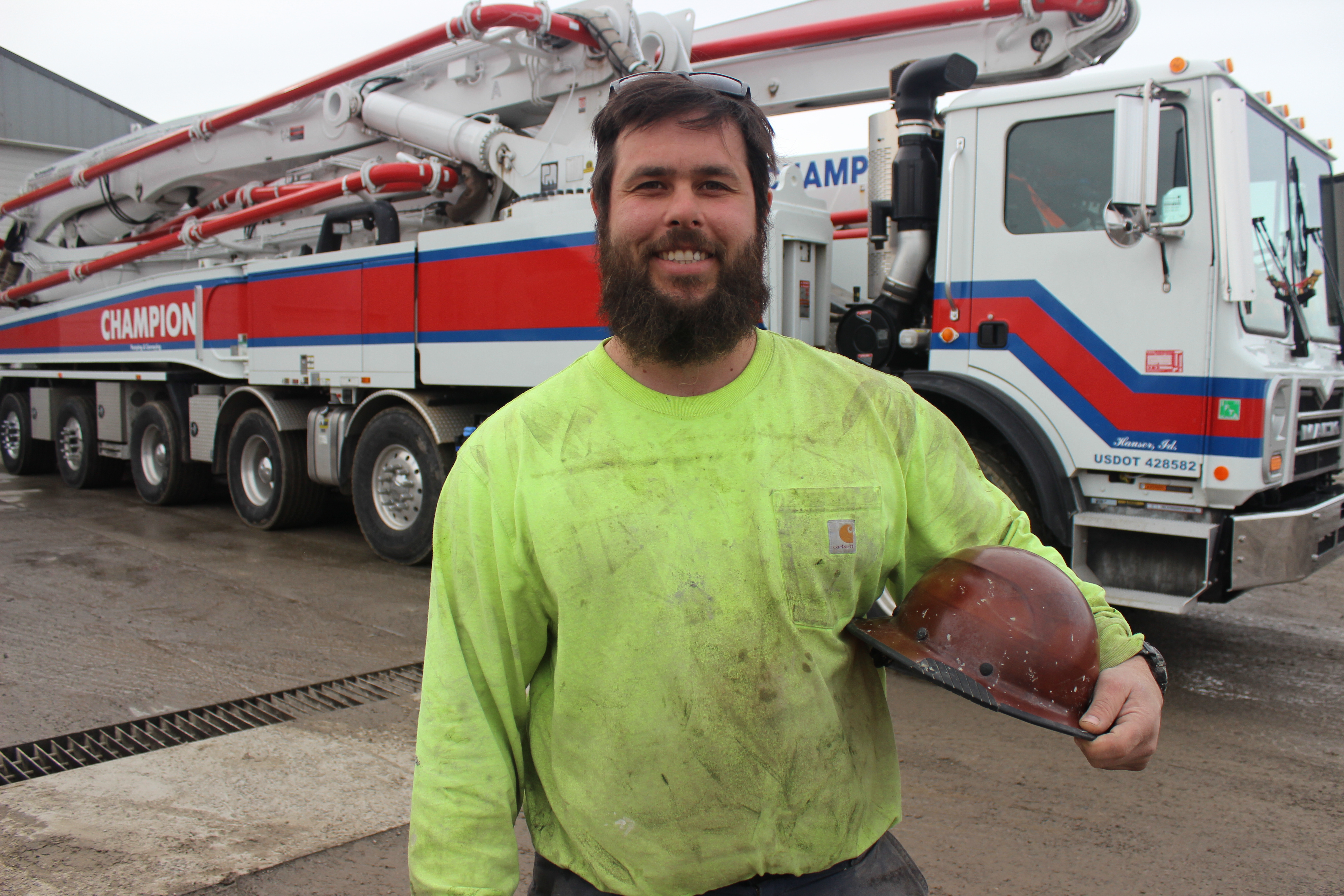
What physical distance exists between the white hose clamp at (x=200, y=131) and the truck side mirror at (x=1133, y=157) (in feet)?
28.8

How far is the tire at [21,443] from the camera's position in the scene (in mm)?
12625

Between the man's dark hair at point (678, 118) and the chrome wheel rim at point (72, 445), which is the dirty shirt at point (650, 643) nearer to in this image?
the man's dark hair at point (678, 118)

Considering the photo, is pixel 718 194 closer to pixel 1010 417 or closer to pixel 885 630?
pixel 885 630

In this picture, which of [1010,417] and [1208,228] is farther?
[1010,417]

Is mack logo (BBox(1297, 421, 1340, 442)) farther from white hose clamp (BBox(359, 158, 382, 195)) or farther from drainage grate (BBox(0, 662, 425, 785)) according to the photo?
white hose clamp (BBox(359, 158, 382, 195))

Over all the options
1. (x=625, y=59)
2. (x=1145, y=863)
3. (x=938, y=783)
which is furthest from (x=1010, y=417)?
(x=625, y=59)

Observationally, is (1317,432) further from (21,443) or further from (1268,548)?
(21,443)

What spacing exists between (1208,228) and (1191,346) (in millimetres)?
503

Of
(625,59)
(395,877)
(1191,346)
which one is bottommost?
(395,877)

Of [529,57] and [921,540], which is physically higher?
[529,57]

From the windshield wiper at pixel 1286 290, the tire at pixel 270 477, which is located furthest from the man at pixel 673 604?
the tire at pixel 270 477

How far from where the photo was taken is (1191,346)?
13.8 feet

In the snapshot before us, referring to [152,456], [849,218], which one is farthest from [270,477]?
[849,218]

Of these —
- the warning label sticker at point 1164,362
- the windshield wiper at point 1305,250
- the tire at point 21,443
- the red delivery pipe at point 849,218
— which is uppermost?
the red delivery pipe at point 849,218
